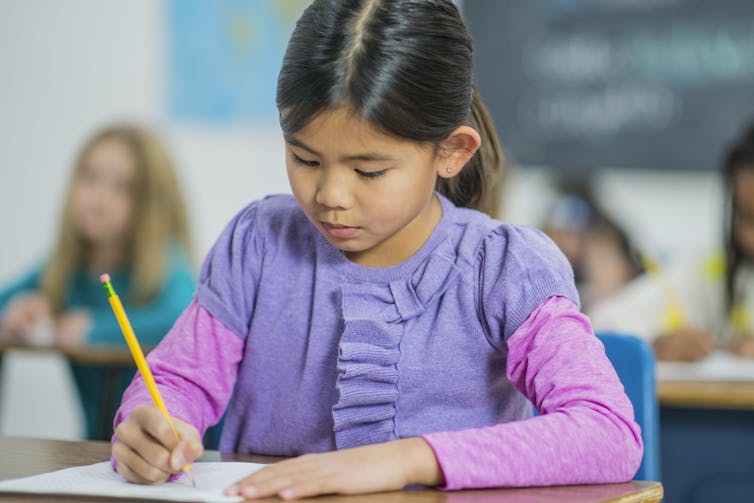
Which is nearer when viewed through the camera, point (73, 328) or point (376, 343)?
point (376, 343)

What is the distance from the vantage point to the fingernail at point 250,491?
94cm

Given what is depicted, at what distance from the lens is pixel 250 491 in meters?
0.94

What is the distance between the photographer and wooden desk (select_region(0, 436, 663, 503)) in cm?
96

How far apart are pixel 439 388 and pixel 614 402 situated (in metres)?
0.21

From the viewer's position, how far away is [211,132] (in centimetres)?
421

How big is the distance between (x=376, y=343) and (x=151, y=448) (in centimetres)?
30

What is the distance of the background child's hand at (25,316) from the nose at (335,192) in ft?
6.52

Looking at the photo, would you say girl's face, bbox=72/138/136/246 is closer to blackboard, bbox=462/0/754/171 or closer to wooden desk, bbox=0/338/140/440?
wooden desk, bbox=0/338/140/440

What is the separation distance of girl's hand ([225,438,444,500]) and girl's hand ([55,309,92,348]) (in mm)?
2017

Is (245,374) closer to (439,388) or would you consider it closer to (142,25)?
(439,388)

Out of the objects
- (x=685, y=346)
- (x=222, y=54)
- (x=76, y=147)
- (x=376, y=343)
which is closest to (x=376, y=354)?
(x=376, y=343)

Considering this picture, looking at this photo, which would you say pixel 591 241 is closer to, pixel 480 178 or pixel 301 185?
pixel 480 178

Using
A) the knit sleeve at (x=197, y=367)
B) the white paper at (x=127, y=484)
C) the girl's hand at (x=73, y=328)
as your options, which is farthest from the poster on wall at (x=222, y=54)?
the white paper at (x=127, y=484)

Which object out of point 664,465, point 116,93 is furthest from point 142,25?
point 664,465
